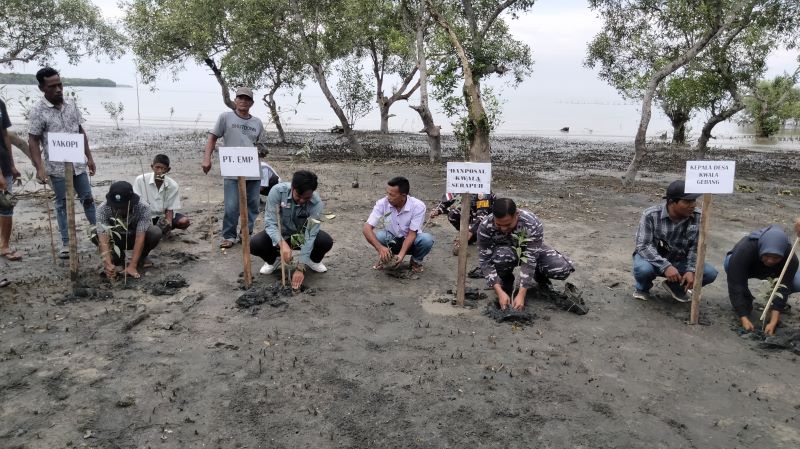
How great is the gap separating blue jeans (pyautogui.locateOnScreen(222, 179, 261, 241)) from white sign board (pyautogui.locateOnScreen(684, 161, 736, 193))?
4.40m

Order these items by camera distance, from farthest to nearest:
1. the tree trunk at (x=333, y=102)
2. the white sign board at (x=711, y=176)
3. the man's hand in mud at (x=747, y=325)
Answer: the tree trunk at (x=333, y=102) → the man's hand in mud at (x=747, y=325) → the white sign board at (x=711, y=176)

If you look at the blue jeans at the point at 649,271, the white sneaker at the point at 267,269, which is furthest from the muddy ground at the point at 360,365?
the blue jeans at the point at 649,271

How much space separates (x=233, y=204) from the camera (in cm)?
590

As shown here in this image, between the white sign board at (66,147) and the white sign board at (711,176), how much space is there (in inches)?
197

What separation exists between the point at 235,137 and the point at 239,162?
1.46 metres

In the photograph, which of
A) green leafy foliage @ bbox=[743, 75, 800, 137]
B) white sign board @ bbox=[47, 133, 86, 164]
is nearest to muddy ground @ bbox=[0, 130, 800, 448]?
white sign board @ bbox=[47, 133, 86, 164]

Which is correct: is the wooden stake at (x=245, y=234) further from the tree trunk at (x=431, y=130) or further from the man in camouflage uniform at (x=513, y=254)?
the tree trunk at (x=431, y=130)

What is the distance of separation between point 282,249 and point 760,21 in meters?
11.7

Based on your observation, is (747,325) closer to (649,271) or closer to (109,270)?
(649,271)

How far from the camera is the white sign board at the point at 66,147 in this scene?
4.42 meters

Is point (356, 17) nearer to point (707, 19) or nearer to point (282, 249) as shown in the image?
point (707, 19)

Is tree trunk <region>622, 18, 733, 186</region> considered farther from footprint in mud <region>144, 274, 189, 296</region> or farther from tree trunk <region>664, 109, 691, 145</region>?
tree trunk <region>664, 109, 691, 145</region>

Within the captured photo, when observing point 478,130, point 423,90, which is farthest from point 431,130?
point 478,130

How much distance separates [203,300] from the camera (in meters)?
4.60
